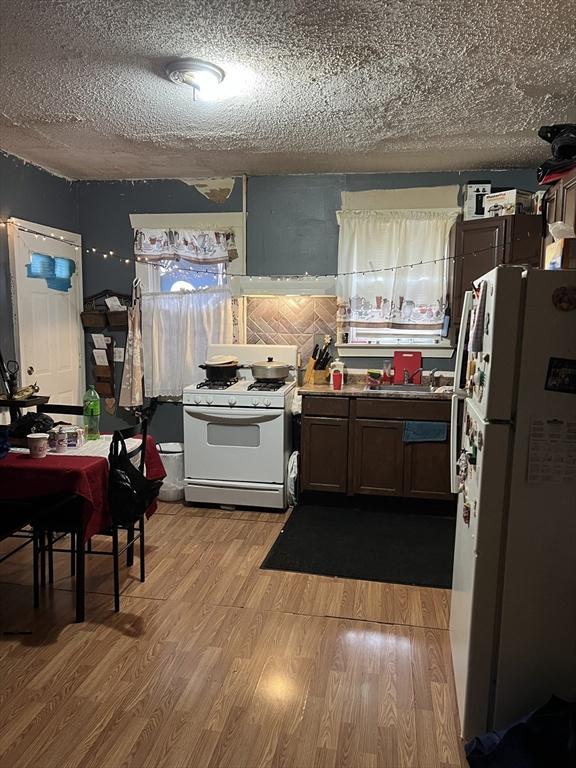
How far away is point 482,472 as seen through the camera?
5.76 feet

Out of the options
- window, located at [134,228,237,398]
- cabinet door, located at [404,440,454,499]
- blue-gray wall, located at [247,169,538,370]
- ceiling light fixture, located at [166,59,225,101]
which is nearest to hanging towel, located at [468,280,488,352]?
ceiling light fixture, located at [166,59,225,101]

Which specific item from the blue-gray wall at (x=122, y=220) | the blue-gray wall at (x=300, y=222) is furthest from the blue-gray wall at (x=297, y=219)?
the blue-gray wall at (x=122, y=220)

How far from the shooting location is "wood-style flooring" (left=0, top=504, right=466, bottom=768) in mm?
1849

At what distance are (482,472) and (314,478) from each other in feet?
7.81

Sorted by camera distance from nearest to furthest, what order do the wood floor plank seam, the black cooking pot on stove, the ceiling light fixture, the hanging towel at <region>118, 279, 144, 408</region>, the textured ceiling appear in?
the textured ceiling
the ceiling light fixture
the wood floor plank seam
the black cooking pot on stove
the hanging towel at <region>118, 279, 144, 408</region>

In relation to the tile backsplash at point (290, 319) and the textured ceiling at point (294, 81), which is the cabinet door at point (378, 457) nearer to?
the tile backsplash at point (290, 319)

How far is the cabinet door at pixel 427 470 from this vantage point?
3.86 meters

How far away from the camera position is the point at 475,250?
390cm

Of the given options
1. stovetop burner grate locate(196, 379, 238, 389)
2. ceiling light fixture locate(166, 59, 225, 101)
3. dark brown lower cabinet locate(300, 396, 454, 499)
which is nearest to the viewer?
ceiling light fixture locate(166, 59, 225, 101)

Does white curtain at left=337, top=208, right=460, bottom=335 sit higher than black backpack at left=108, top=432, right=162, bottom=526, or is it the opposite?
white curtain at left=337, top=208, right=460, bottom=335

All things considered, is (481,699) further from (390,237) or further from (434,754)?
(390,237)

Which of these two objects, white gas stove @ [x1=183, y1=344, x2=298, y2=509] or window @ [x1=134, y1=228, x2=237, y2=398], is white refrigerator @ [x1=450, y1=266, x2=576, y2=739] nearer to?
white gas stove @ [x1=183, y1=344, x2=298, y2=509]

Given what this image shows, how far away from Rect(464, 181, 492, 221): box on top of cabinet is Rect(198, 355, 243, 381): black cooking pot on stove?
6.87 ft

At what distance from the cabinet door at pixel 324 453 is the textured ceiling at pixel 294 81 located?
1919 millimetres
